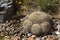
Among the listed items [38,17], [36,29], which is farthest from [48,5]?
[36,29]

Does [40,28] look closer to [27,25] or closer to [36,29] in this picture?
[36,29]

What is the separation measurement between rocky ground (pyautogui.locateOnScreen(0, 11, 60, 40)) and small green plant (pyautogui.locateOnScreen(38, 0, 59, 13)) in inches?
19.0

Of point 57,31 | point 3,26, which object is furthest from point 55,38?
point 3,26

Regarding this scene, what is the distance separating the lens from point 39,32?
5633 mm

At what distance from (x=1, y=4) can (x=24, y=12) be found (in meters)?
0.78

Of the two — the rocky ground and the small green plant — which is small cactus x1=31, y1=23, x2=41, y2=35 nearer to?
the rocky ground

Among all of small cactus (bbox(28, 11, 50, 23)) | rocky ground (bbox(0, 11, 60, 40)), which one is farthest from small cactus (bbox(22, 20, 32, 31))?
small cactus (bbox(28, 11, 50, 23))

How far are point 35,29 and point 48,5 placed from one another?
115cm

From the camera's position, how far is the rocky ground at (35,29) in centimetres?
560

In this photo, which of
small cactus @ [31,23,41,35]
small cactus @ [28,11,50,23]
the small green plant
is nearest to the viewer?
small cactus @ [31,23,41,35]

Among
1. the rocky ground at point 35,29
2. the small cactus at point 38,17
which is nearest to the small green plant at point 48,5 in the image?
the rocky ground at point 35,29

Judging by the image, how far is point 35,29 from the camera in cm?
560

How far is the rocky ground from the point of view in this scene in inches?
221

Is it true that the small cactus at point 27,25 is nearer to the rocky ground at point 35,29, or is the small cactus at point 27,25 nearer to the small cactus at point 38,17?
the rocky ground at point 35,29
